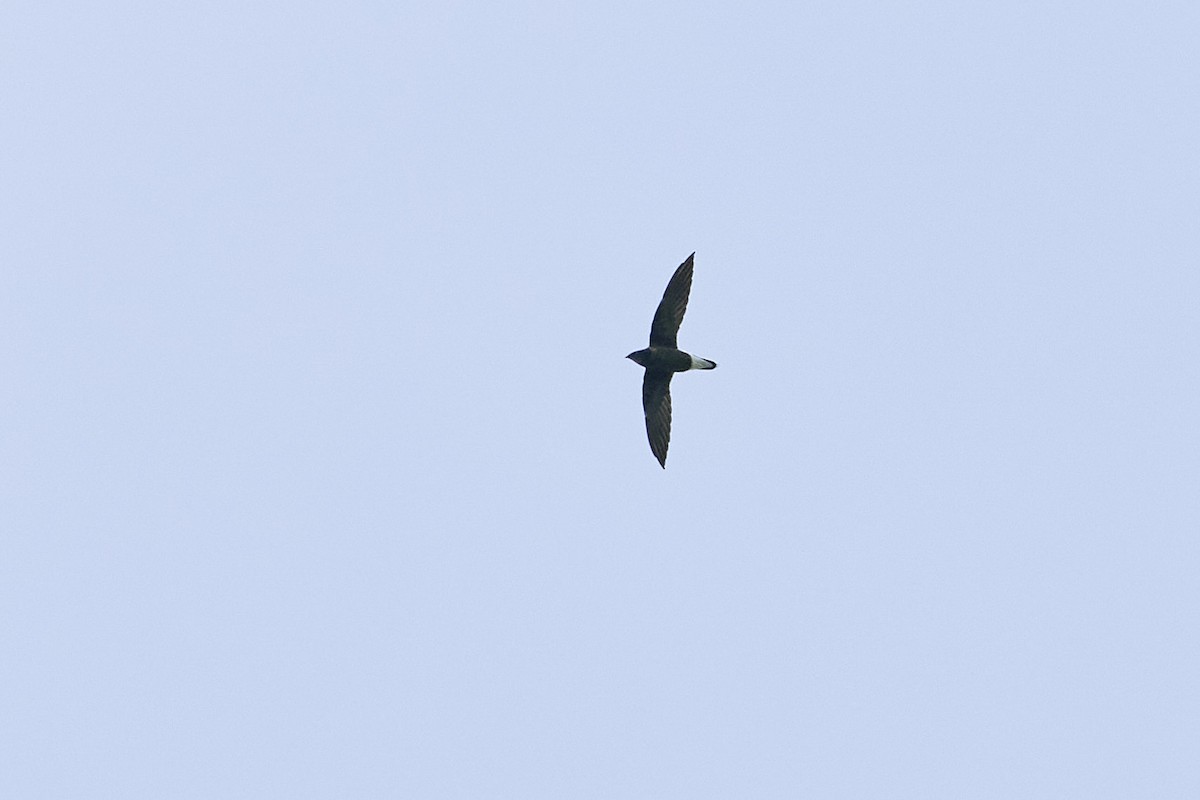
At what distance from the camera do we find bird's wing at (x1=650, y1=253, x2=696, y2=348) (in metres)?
38.7

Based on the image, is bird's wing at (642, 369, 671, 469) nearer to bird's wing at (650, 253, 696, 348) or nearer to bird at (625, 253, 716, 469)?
bird at (625, 253, 716, 469)

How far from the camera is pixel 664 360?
3922 centimetres

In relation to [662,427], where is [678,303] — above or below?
above

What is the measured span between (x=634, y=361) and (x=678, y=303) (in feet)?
6.39

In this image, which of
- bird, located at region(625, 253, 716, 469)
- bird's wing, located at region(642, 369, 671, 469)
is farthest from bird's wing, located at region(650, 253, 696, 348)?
bird's wing, located at region(642, 369, 671, 469)

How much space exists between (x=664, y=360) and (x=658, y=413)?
1.92 metres

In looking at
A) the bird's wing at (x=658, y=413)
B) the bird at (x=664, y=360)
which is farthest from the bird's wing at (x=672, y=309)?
the bird's wing at (x=658, y=413)

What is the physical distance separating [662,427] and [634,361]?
7.35 feet

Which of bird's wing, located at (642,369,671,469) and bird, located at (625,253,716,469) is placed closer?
bird, located at (625,253,716,469)

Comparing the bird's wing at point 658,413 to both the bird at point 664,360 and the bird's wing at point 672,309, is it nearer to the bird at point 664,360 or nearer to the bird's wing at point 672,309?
the bird at point 664,360

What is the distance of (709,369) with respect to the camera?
39.7 metres

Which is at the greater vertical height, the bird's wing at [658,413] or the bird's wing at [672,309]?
the bird's wing at [672,309]

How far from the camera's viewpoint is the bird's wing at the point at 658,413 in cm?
4025

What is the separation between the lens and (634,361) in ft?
129
